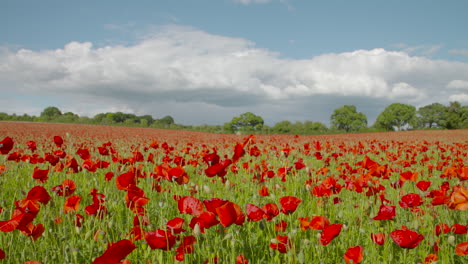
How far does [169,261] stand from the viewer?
1.84 meters

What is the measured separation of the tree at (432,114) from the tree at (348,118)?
40.6ft

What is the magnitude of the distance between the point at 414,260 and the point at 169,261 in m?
1.73

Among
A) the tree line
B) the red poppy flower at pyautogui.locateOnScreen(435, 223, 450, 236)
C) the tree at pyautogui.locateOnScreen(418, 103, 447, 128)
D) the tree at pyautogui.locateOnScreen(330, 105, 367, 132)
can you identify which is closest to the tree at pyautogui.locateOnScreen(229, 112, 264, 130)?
the tree line

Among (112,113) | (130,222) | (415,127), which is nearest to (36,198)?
(130,222)

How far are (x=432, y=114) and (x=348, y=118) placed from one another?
17.9 metres

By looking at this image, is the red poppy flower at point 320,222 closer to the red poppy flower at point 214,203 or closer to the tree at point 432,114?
the red poppy flower at point 214,203

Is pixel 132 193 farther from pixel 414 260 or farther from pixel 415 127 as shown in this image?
pixel 415 127

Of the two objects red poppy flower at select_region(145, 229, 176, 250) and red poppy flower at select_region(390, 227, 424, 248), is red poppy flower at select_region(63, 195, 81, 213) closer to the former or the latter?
red poppy flower at select_region(145, 229, 176, 250)

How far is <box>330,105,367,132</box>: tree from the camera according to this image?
72562mm

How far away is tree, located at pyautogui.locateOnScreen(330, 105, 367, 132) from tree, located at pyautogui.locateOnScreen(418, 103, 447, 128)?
1238 cm

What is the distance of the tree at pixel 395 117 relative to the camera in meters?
69.7

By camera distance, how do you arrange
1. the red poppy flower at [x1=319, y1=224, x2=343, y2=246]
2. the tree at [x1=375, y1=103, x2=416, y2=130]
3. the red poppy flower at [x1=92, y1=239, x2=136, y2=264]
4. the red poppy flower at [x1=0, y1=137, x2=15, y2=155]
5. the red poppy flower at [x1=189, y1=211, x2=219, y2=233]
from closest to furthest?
1. the red poppy flower at [x1=92, y1=239, x2=136, y2=264]
2. the red poppy flower at [x1=189, y1=211, x2=219, y2=233]
3. the red poppy flower at [x1=319, y1=224, x2=343, y2=246]
4. the red poppy flower at [x1=0, y1=137, x2=15, y2=155]
5. the tree at [x1=375, y1=103, x2=416, y2=130]

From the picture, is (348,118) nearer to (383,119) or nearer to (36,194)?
(383,119)

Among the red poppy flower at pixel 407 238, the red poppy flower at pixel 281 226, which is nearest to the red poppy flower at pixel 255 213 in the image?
the red poppy flower at pixel 281 226
